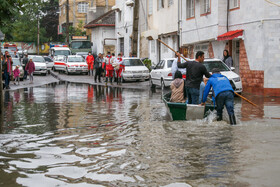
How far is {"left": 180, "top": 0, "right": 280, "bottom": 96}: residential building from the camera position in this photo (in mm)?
21172

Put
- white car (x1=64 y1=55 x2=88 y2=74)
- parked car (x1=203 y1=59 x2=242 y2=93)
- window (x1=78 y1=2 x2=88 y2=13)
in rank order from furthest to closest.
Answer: window (x1=78 y1=2 x2=88 y2=13)
white car (x1=64 y1=55 x2=88 y2=74)
parked car (x1=203 y1=59 x2=242 y2=93)

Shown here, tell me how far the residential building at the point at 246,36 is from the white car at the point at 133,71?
362 cm

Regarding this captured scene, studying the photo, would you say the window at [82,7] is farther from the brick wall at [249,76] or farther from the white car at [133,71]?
the brick wall at [249,76]

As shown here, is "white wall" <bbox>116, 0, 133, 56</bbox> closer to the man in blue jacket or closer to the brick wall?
the brick wall

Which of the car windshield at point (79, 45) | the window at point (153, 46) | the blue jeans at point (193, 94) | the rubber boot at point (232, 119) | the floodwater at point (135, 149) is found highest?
the car windshield at point (79, 45)

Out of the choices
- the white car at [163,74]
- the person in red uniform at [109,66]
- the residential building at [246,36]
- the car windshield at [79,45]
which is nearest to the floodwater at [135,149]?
the residential building at [246,36]

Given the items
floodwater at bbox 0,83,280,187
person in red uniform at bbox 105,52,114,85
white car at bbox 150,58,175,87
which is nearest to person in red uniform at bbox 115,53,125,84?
person in red uniform at bbox 105,52,114,85

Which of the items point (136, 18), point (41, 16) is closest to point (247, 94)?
point (136, 18)

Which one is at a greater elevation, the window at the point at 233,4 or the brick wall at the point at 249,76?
the window at the point at 233,4

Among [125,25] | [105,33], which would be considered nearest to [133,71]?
[125,25]

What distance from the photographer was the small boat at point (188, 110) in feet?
38.3

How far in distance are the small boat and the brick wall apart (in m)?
10.5

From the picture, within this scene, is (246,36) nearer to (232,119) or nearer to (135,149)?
(232,119)

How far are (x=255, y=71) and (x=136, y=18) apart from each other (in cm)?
1350
